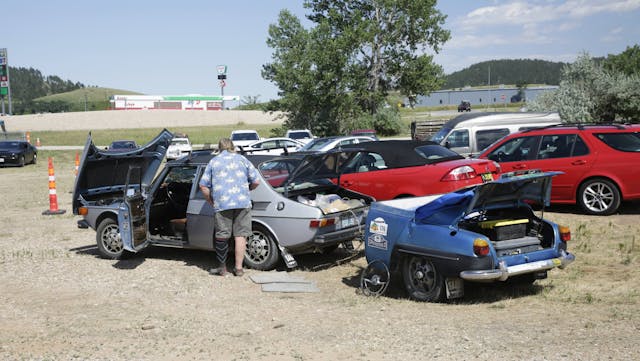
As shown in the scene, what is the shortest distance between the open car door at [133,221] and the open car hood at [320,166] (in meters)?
2.05

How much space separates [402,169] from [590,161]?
3441 millimetres

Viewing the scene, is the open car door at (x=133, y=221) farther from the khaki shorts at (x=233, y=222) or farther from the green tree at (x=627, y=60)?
the green tree at (x=627, y=60)

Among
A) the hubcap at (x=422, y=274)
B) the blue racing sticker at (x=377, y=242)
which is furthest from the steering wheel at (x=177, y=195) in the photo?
the hubcap at (x=422, y=274)

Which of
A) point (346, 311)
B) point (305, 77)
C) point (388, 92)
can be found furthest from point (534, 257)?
point (388, 92)

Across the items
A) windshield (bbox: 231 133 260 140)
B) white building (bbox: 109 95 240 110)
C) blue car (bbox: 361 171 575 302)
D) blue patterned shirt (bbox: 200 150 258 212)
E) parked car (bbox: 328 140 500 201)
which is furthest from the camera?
white building (bbox: 109 95 240 110)

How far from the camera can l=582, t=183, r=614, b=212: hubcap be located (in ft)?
37.9

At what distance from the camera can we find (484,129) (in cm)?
1686

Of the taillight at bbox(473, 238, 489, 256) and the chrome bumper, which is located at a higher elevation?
the taillight at bbox(473, 238, 489, 256)

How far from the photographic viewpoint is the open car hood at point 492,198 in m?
6.56

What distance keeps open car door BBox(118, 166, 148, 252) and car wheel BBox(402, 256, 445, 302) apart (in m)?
3.82

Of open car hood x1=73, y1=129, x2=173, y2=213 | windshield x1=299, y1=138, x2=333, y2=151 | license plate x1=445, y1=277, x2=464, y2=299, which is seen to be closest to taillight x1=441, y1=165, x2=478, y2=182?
license plate x1=445, y1=277, x2=464, y2=299

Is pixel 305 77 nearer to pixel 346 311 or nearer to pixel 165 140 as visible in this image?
pixel 165 140

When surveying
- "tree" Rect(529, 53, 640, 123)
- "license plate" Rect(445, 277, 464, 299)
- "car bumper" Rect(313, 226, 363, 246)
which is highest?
"tree" Rect(529, 53, 640, 123)

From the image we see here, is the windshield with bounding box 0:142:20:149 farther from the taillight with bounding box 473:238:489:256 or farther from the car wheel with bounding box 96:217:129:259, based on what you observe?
the taillight with bounding box 473:238:489:256
